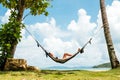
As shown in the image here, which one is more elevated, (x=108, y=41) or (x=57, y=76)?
(x=108, y=41)

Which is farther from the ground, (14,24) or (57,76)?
(14,24)

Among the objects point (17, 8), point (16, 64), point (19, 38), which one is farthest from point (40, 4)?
point (16, 64)

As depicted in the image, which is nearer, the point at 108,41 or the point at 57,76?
the point at 57,76

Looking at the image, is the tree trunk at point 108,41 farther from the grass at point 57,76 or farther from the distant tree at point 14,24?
the distant tree at point 14,24

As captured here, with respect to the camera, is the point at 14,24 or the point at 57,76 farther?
the point at 14,24

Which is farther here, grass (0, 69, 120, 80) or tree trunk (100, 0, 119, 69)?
tree trunk (100, 0, 119, 69)

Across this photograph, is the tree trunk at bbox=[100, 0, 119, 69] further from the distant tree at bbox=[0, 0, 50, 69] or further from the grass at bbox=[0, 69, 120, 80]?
the distant tree at bbox=[0, 0, 50, 69]

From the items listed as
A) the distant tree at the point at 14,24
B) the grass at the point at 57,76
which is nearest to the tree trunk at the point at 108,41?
the grass at the point at 57,76

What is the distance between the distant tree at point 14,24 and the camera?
933 inches

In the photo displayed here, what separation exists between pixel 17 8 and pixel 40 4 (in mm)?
2103

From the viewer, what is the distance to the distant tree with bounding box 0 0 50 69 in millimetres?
23688

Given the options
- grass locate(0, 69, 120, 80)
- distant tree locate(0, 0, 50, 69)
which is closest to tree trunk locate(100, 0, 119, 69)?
grass locate(0, 69, 120, 80)

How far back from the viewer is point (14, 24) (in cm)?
2395

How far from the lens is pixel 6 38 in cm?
2380
